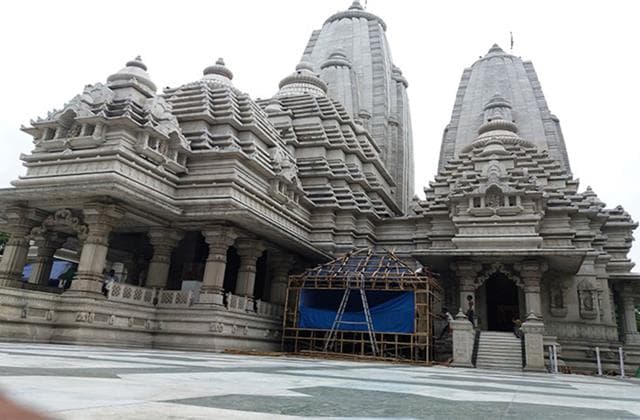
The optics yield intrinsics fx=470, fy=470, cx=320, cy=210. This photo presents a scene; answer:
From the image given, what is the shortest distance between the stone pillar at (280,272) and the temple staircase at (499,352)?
8.87 meters

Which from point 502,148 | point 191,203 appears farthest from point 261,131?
point 502,148

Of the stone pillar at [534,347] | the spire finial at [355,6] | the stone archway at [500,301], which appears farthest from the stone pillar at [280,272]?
the spire finial at [355,6]

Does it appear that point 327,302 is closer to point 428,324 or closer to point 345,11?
point 428,324

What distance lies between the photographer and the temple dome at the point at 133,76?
19258mm

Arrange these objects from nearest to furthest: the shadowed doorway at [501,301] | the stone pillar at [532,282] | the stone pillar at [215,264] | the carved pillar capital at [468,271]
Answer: the stone pillar at [215,264] < the stone pillar at [532,282] < the carved pillar capital at [468,271] < the shadowed doorway at [501,301]

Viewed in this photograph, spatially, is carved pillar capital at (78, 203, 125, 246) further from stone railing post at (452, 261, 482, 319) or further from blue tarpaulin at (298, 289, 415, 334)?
stone railing post at (452, 261, 482, 319)

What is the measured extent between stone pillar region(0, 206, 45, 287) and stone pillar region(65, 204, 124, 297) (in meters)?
2.83

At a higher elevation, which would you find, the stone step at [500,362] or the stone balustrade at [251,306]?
the stone balustrade at [251,306]

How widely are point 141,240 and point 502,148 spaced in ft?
65.7

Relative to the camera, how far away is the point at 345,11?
48.8 metres

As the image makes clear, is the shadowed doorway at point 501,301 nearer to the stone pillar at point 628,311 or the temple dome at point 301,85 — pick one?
the stone pillar at point 628,311

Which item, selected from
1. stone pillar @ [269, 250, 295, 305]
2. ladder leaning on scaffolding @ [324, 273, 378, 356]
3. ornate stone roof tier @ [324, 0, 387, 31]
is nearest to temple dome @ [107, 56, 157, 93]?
stone pillar @ [269, 250, 295, 305]

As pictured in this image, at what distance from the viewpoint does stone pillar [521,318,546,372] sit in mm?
14922

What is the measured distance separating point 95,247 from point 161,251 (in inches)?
115
